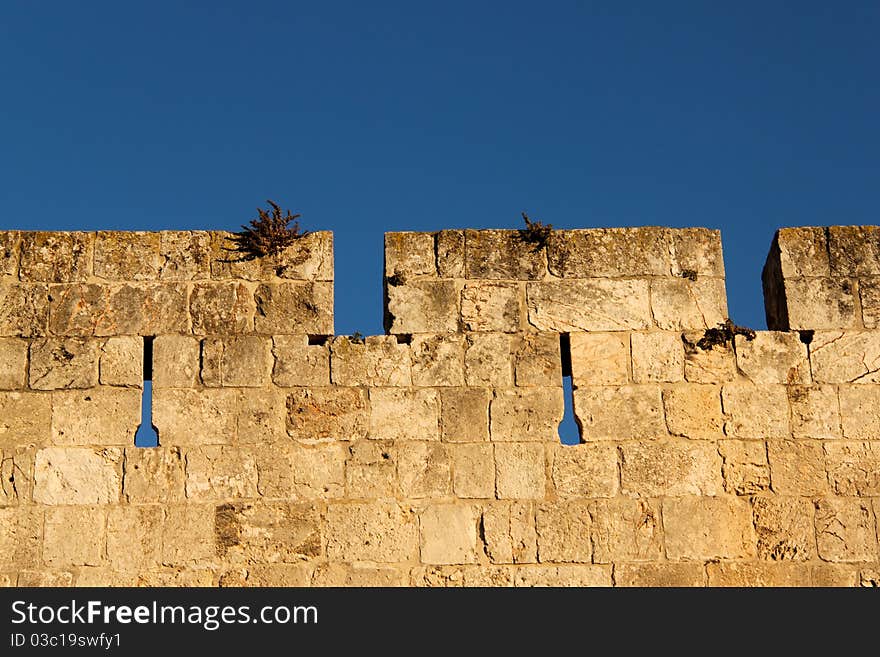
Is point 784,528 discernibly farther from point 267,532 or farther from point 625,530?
point 267,532

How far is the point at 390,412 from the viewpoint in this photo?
7910mm

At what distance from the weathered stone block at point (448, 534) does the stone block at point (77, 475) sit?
1.96 meters

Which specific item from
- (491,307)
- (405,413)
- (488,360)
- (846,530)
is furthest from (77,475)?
(846,530)

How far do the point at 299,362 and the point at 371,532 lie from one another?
121 centimetres

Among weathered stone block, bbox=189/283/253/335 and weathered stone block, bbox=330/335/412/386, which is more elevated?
weathered stone block, bbox=189/283/253/335

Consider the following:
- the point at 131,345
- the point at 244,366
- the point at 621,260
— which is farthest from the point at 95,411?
the point at 621,260

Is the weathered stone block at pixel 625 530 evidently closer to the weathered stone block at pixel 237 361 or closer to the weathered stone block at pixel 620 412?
the weathered stone block at pixel 620 412

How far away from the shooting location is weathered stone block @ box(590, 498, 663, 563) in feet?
25.1

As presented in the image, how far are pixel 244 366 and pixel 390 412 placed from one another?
101 cm

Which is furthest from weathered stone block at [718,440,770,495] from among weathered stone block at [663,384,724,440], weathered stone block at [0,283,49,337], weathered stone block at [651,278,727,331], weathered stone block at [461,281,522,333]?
weathered stone block at [0,283,49,337]

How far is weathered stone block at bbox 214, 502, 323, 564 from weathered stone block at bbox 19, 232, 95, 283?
76.7 inches

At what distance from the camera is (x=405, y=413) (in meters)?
7.91

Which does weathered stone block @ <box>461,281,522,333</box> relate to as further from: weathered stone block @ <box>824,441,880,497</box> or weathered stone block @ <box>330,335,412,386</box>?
weathered stone block @ <box>824,441,880,497</box>
